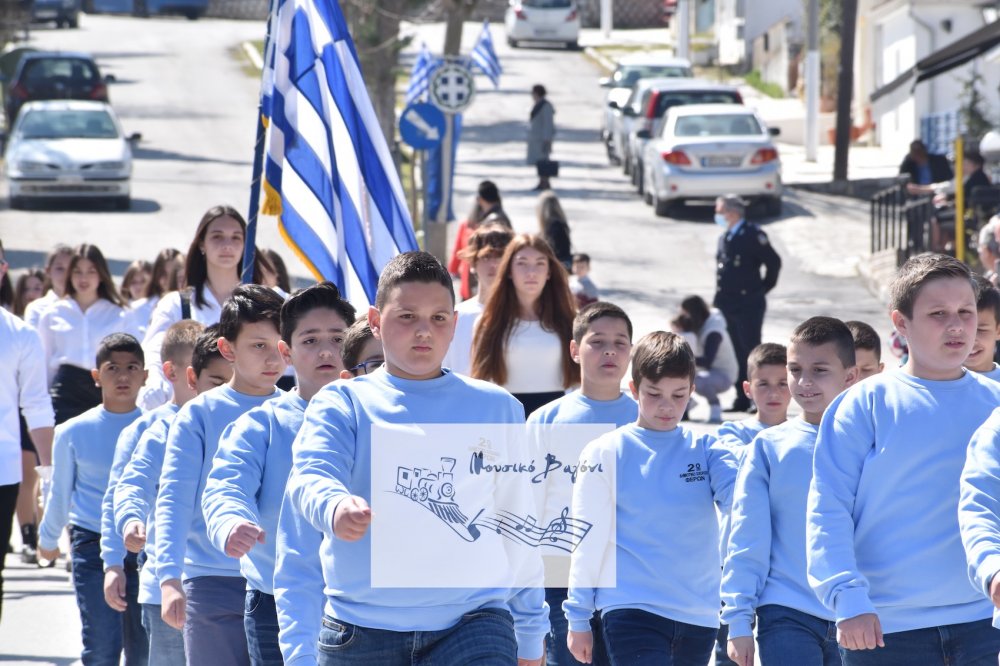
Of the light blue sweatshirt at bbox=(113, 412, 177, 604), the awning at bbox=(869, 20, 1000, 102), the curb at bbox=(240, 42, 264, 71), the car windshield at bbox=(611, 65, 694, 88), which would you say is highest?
the curb at bbox=(240, 42, 264, 71)

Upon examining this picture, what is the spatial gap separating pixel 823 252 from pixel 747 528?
20.2 m

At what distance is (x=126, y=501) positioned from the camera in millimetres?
6312

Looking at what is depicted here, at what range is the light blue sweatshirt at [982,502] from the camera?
4566mm

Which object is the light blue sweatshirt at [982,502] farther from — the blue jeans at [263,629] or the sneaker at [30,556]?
the sneaker at [30,556]

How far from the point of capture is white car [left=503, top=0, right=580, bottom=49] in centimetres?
5112

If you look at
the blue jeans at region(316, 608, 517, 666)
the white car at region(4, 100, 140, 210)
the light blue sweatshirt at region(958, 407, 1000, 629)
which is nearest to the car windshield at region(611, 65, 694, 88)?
the white car at region(4, 100, 140, 210)

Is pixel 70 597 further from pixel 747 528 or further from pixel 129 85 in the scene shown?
pixel 129 85

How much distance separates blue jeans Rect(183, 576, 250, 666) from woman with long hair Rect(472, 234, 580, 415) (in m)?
2.38

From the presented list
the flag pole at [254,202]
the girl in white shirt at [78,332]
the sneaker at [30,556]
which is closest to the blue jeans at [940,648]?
the flag pole at [254,202]

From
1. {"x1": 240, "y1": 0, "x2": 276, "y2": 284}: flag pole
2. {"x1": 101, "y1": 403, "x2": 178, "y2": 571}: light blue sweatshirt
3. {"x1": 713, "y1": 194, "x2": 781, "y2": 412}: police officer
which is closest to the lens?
{"x1": 101, "y1": 403, "x2": 178, "y2": 571}: light blue sweatshirt

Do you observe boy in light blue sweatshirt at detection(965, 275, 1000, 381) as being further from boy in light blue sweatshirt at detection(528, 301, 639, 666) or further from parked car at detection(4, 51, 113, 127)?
parked car at detection(4, 51, 113, 127)

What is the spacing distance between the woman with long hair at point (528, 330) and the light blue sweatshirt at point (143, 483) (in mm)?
1973

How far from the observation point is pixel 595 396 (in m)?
6.56

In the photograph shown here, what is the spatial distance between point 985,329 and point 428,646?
320 centimetres
